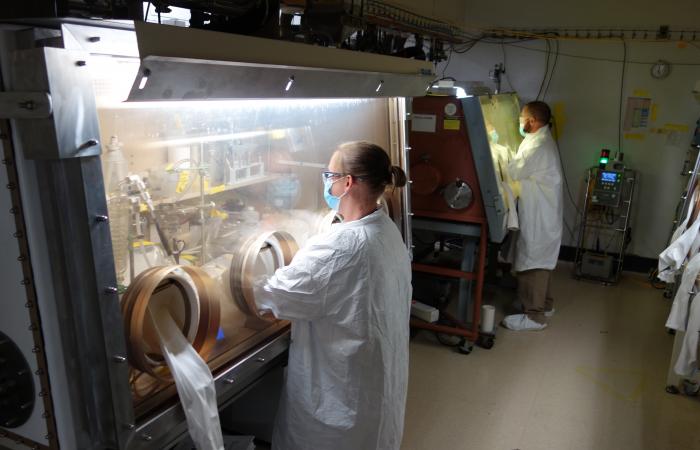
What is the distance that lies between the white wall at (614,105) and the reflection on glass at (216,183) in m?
3.14

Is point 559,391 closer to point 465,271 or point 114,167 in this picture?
point 465,271

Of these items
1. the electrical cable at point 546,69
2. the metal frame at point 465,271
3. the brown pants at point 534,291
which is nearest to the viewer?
the metal frame at point 465,271

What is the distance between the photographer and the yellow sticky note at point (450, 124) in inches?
118

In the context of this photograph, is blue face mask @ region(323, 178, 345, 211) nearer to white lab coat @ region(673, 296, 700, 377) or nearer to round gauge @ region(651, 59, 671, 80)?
white lab coat @ region(673, 296, 700, 377)

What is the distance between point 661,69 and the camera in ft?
14.0

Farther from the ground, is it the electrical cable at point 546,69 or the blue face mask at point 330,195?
the electrical cable at point 546,69

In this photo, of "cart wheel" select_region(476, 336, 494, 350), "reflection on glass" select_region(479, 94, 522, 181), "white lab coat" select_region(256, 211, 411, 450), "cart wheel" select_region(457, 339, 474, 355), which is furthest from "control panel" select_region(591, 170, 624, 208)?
"white lab coat" select_region(256, 211, 411, 450)

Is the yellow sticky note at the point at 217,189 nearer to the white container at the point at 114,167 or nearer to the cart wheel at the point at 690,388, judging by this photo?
the white container at the point at 114,167

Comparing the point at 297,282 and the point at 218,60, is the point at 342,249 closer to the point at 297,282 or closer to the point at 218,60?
the point at 297,282

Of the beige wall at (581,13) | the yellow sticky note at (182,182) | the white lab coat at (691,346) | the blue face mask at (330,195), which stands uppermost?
the beige wall at (581,13)

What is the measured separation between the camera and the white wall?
429 cm

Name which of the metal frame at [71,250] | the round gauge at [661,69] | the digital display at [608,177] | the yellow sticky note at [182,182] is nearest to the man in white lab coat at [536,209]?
the digital display at [608,177]

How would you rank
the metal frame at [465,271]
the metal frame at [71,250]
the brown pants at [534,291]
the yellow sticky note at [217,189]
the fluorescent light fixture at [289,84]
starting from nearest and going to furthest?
1. the metal frame at [71,250]
2. the fluorescent light fixture at [289,84]
3. the yellow sticky note at [217,189]
4. the metal frame at [465,271]
5. the brown pants at [534,291]

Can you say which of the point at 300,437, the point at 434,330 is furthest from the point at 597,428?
the point at 300,437
